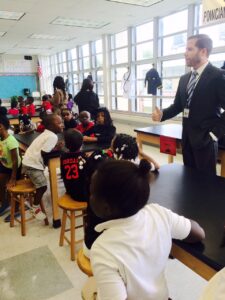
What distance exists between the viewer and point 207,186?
52.6 inches

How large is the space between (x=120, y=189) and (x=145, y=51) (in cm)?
645

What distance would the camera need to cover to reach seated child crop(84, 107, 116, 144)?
8.57ft

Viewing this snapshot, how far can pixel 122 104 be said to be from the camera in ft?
25.4

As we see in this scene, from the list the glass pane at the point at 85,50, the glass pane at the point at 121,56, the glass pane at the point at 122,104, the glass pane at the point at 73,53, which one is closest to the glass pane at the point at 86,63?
the glass pane at the point at 85,50

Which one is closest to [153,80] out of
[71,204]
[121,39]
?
[121,39]

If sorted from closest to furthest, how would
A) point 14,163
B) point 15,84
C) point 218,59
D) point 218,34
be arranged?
point 14,163 → point 218,34 → point 218,59 → point 15,84

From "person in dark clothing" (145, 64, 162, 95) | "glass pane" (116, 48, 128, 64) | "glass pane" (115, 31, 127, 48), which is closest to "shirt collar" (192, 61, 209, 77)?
"person in dark clothing" (145, 64, 162, 95)

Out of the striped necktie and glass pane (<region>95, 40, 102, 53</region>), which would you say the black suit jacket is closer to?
the striped necktie

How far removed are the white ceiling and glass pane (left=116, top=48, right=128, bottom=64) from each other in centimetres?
56

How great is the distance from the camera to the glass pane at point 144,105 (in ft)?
21.7

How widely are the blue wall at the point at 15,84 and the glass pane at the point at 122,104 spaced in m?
5.87

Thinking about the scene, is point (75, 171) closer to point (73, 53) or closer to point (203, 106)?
point (203, 106)

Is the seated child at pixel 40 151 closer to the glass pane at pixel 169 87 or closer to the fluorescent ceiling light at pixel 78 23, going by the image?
the glass pane at pixel 169 87

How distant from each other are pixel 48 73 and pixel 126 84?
654 cm
